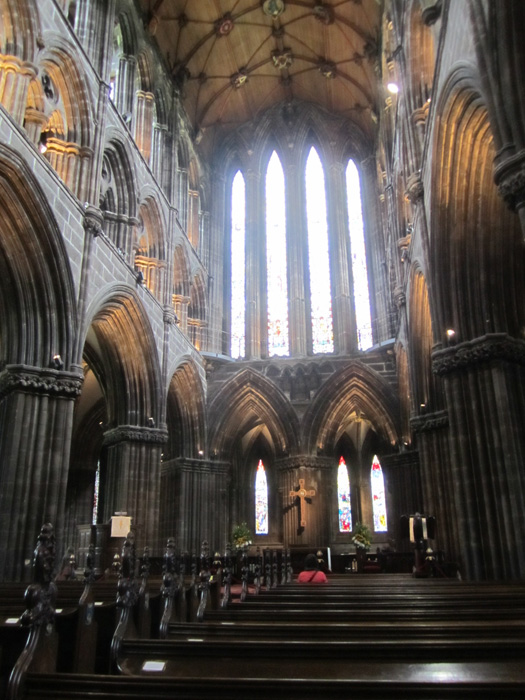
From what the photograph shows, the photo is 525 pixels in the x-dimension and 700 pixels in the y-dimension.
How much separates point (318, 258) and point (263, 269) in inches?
93.8

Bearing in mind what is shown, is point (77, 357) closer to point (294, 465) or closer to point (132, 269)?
point (132, 269)

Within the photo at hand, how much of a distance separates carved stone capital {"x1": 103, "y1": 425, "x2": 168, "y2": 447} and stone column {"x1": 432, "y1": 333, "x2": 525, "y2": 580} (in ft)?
28.2

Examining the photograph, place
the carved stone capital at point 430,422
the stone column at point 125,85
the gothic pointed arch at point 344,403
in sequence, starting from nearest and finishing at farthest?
the carved stone capital at point 430,422 → the stone column at point 125,85 → the gothic pointed arch at point 344,403

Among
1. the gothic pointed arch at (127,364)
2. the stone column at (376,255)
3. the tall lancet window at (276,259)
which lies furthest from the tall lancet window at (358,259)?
the gothic pointed arch at (127,364)

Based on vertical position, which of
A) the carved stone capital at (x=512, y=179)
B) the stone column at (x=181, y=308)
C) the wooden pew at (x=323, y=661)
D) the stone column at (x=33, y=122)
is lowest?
the wooden pew at (x=323, y=661)

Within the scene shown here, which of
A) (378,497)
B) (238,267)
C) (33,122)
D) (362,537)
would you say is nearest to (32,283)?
(33,122)

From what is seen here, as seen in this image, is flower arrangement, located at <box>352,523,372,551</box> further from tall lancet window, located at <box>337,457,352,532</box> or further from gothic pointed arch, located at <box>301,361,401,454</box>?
gothic pointed arch, located at <box>301,361,401,454</box>

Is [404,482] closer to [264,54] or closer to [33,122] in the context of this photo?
[33,122]

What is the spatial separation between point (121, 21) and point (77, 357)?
11787mm

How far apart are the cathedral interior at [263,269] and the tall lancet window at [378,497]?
136 mm

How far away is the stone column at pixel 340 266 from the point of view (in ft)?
80.6

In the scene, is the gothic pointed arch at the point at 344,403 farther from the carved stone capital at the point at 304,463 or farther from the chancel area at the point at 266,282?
the carved stone capital at the point at 304,463

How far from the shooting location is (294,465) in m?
22.9

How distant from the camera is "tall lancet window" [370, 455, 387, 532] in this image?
28.1 metres
